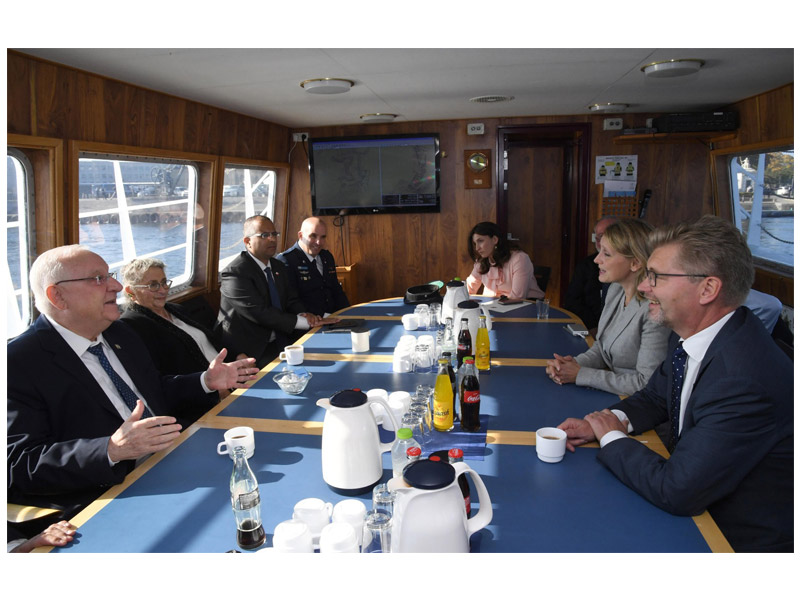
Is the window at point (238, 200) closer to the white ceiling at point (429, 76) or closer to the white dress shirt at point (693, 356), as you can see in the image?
the white ceiling at point (429, 76)

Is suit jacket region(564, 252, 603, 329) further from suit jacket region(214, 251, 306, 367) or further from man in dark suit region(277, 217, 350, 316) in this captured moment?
suit jacket region(214, 251, 306, 367)

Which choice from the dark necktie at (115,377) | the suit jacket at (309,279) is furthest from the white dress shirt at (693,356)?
the suit jacket at (309,279)

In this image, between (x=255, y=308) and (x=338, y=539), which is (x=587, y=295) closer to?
(x=255, y=308)

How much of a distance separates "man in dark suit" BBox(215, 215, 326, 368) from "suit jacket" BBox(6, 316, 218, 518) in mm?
2022

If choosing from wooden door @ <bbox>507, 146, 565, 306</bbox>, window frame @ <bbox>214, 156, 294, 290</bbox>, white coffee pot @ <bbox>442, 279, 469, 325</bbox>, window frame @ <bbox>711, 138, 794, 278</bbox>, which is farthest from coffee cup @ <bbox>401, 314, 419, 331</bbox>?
wooden door @ <bbox>507, 146, 565, 306</bbox>

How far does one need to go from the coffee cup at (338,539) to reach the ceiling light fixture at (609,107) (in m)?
5.04

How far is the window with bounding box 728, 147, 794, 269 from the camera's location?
4648 millimetres

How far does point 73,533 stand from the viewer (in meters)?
1.43

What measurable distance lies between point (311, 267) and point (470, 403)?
3.13m

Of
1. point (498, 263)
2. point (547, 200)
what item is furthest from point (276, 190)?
point (547, 200)

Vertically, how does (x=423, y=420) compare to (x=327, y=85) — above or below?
below

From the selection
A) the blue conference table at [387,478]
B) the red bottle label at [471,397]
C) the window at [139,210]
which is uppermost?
the window at [139,210]

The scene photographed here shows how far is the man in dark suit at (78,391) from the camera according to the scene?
1.76 m

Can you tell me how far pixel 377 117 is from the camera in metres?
5.69
